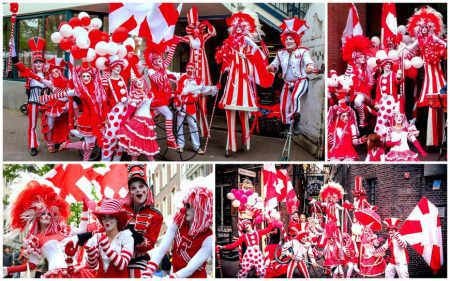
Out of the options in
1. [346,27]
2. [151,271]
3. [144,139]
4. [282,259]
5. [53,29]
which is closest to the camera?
[151,271]

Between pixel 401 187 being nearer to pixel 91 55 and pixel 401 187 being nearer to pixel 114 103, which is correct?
pixel 114 103

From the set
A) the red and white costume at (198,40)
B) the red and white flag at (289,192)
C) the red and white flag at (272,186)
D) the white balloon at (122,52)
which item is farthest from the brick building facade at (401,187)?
the white balloon at (122,52)

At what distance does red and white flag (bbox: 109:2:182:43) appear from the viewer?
7020 mm

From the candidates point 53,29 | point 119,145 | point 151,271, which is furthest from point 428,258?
point 53,29

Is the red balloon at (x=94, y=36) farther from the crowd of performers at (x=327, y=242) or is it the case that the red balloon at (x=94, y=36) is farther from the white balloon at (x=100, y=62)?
the crowd of performers at (x=327, y=242)

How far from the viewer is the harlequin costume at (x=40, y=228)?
568cm

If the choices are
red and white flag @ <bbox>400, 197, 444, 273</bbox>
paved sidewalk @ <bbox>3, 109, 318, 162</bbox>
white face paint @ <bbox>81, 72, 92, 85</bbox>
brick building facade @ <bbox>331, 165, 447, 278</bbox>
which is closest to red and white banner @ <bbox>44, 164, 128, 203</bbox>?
paved sidewalk @ <bbox>3, 109, 318, 162</bbox>

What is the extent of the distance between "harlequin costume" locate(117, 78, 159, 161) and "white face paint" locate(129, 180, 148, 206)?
0.77m

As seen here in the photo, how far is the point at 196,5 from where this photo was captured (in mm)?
8508

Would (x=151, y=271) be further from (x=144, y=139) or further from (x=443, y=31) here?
(x=443, y=31)

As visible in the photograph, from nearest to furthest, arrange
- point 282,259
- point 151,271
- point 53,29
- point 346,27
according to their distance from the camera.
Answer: point 151,271 → point 282,259 → point 346,27 → point 53,29

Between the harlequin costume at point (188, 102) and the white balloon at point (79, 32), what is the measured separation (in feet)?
4.26

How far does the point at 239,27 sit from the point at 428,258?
11.6 feet

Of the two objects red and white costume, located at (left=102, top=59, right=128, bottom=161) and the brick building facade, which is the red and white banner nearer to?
red and white costume, located at (left=102, top=59, right=128, bottom=161)
